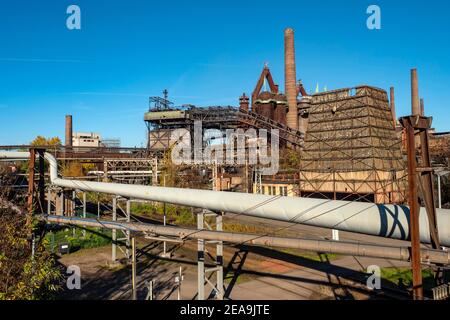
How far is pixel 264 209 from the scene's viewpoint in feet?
31.8

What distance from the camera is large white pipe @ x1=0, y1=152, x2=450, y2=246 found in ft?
24.0

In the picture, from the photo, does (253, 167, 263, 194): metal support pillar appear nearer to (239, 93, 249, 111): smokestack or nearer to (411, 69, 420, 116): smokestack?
(239, 93, 249, 111): smokestack

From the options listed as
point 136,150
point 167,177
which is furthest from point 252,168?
point 136,150

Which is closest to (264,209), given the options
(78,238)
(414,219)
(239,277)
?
(414,219)

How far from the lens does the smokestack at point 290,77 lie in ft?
163

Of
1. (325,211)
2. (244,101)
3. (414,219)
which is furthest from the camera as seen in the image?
(244,101)

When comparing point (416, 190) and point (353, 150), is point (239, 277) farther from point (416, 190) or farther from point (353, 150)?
point (353, 150)

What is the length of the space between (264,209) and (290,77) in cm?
4309

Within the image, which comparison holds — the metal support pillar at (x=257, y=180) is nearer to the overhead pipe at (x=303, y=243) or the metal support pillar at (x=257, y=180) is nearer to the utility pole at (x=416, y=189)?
the overhead pipe at (x=303, y=243)

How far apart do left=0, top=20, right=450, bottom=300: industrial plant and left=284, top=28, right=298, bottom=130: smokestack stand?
6.4 inches

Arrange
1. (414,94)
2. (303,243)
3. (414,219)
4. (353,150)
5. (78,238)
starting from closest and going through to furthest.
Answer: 1. (414,219)
2. (303,243)
3. (78,238)
4. (353,150)
5. (414,94)

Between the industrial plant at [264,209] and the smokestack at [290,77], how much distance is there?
163mm
